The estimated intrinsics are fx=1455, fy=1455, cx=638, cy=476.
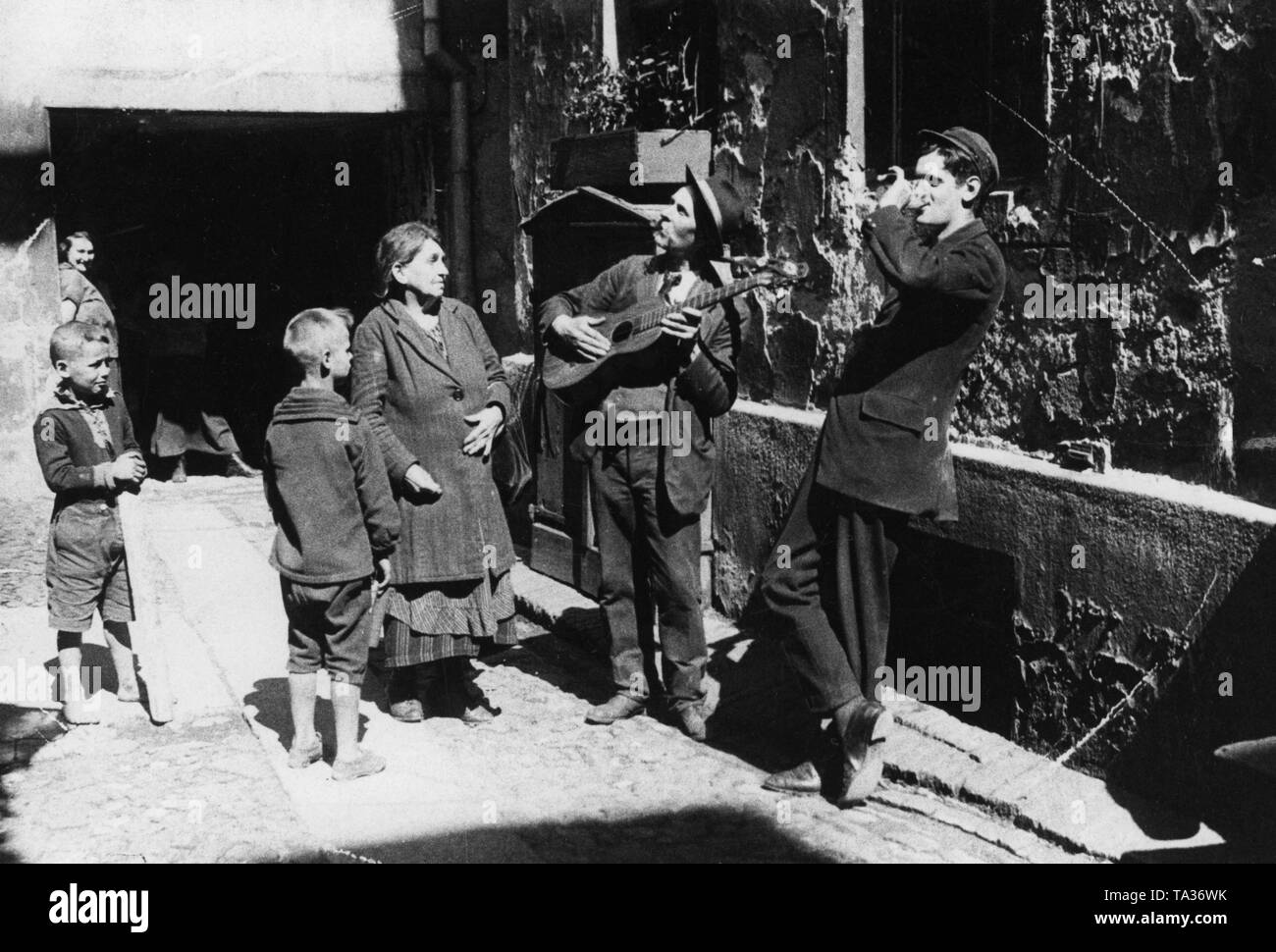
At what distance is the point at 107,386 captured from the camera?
520 centimetres

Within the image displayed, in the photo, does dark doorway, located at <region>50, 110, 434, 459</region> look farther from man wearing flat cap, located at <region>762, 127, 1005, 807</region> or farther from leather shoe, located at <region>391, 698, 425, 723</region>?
man wearing flat cap, located at <region>762, 127, 1005, 807</region>

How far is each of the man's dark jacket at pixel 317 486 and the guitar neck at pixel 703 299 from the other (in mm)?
1089

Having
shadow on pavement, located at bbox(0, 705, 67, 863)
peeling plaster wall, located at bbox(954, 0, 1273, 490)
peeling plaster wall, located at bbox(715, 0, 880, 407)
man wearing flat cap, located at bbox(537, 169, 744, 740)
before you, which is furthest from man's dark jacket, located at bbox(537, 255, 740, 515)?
shadow on pavement, located at bbox(0, 705, 67, 863)

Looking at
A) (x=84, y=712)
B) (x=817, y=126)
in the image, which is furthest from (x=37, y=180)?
(x=817, y=126)

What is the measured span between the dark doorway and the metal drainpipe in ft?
5.73

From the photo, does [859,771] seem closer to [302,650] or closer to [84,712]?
[302,650]

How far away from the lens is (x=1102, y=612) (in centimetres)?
446

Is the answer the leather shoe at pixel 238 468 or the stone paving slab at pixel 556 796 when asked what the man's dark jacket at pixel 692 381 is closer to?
the stone paving slab at pixel 556 796

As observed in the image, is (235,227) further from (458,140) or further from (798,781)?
(798,781)

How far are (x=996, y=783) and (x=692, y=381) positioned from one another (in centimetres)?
164

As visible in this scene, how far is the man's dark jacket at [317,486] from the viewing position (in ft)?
14.9

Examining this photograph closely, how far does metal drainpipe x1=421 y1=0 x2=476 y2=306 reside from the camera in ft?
30.5

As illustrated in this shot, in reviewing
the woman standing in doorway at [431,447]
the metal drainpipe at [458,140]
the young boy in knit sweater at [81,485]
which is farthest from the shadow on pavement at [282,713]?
the metal drainpipe at [458,140]
